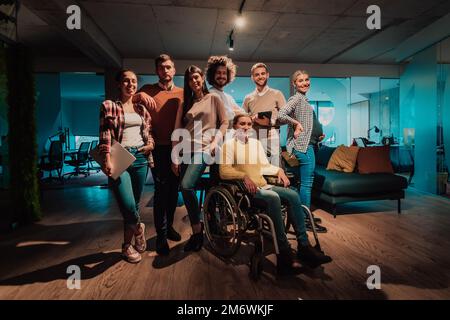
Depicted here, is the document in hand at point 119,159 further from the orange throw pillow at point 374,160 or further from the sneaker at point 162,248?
the orange throw pillow at point 374,160

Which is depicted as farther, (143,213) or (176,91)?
(143,213)

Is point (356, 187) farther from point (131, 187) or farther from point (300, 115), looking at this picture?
point (131, 187)

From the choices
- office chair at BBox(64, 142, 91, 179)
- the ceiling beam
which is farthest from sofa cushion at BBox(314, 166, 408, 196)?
office chair at BBox(64, 142, 91, 179)

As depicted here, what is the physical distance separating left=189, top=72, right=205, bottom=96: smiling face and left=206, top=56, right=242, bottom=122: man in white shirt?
11 centimetres

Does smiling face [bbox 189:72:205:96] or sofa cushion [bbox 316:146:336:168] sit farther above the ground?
smiling face [bbox 189:72:205:96]

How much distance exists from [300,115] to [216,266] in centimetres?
149

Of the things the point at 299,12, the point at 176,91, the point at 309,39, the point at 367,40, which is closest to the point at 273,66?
the point at 309,39

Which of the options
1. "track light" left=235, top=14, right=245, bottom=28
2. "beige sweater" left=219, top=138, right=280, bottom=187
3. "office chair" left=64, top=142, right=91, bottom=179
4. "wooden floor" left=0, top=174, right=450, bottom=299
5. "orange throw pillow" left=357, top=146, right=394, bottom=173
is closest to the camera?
"wooden floor" left=0, top=174, right=450, bottom=299

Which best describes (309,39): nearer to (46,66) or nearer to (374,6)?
(374,6)

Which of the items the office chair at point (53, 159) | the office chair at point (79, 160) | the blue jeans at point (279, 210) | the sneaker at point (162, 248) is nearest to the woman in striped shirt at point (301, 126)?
the blue jeans at point (279, 210)

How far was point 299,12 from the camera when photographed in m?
4.04

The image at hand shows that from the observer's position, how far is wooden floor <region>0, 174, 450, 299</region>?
5.89ft

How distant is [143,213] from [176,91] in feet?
6.73

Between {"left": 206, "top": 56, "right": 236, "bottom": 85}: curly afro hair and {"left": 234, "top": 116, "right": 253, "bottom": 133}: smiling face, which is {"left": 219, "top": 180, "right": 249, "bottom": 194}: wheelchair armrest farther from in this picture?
{"left": 206, "top": 56, "right": 236, "bottom": 85}: curly afro hair
